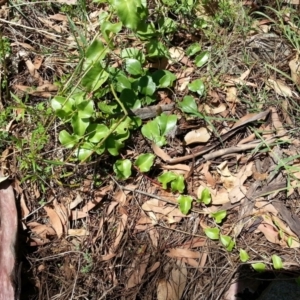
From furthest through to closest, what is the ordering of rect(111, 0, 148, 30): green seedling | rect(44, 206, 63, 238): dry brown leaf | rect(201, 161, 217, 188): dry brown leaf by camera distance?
rect(201, 161, 217, 188): dry brown leaf → rect(44, 206, 63, 238): dry brown leaf → rect(111, 0, 148, 30): green seedling

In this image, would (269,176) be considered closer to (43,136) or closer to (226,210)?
(226,210)

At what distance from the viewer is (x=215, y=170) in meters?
Answer: 2.40

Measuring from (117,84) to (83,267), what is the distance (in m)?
0.86

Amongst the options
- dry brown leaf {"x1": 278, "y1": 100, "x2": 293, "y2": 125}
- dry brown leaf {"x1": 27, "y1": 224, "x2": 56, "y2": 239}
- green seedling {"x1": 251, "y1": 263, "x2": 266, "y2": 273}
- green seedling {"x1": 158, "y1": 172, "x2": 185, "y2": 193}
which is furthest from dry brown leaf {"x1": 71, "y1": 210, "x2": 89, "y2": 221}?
dry brown leaf {"x1": 278, "y1": 100, "x2": 293, "y2": 125}

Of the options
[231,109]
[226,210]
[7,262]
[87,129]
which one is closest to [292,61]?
[231,109]

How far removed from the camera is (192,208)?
90.6 inches

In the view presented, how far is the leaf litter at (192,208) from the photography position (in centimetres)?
219

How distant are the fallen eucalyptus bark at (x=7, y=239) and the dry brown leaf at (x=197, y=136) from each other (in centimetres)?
86

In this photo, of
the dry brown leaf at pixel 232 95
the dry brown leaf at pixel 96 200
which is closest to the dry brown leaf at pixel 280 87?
the dry brown leaf at pixel 232 95

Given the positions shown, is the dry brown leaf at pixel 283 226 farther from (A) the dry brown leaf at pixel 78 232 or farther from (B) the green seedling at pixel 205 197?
(A) the dry brown leaf at pixel 78 232

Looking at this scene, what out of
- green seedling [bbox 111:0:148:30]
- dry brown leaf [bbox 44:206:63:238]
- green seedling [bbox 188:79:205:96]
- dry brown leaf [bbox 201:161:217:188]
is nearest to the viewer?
green seedling [bbox 111:0:148:30]

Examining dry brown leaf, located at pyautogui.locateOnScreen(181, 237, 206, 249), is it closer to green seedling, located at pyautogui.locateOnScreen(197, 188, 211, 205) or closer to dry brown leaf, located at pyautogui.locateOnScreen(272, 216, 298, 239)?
green seedling, located at pyautogui.locateOnScreen(197, 188, 211, 205)

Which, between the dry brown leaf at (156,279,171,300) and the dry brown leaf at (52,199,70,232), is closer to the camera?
the dry brown leaf at (156,279,171,300)

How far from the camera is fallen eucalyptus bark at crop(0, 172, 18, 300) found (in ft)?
6.55
